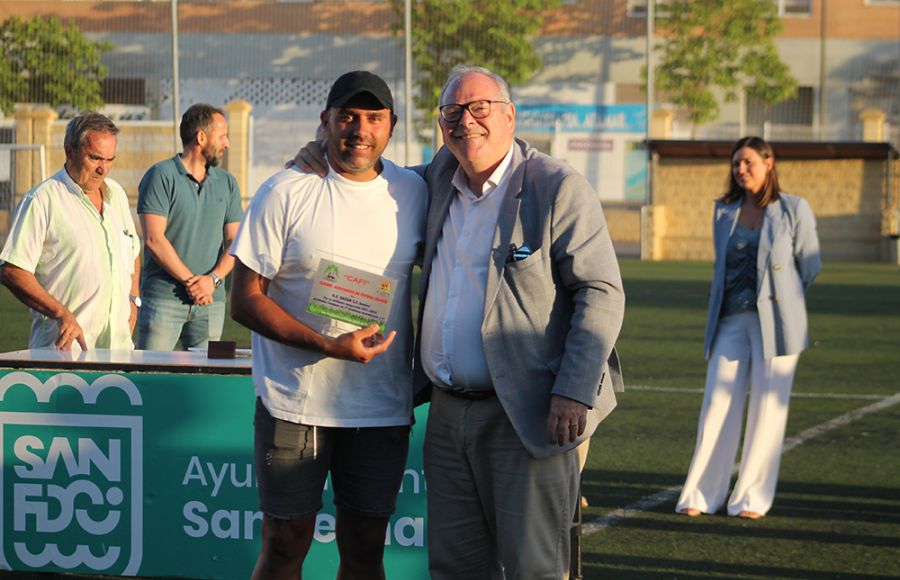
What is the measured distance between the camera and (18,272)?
6.46 meters

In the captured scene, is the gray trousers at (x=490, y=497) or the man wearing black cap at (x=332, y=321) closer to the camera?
the gray trousers at (x=490, y=497)

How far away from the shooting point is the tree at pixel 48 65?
128 ft

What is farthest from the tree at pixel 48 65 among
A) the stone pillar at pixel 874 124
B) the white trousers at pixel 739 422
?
the white trousers at pixel 739 422

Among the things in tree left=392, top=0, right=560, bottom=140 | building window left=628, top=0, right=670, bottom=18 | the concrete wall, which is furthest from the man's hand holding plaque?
building window left=628, top=0, right=670, bottom=18

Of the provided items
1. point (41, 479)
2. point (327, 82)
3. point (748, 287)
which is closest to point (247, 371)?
point (41, 479)

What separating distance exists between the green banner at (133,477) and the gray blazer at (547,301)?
187 cm

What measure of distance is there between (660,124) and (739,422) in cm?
3118

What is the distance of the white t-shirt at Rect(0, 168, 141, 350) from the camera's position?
21.4 feet

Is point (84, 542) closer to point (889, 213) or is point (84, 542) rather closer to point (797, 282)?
point (797, 282)

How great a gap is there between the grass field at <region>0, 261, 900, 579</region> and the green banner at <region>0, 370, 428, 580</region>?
1671 mm

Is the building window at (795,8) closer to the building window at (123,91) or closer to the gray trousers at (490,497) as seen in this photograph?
the building window at (123,91)

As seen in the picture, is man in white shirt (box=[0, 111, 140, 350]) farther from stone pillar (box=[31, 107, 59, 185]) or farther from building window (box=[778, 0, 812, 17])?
building window (box=[778, 0, 812, 17])

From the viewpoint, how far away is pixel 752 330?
26.0 feet

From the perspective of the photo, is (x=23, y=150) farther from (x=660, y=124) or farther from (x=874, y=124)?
(x=874, y=124)
